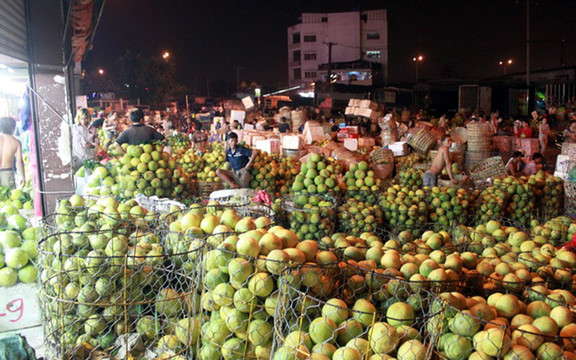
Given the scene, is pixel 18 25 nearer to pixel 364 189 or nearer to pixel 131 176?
pixel 131 176

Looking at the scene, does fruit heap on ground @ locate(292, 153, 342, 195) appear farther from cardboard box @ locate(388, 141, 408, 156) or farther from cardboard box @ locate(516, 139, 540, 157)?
cardboard box @ locate(516, 139, 540, 157)

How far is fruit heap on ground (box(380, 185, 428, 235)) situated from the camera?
5793 mm

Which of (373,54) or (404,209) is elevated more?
(373,54)

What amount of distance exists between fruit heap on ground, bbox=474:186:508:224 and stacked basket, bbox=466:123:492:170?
4.82 m

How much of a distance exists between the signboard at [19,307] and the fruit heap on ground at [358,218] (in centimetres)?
336

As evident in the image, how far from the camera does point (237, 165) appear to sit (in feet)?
24.4

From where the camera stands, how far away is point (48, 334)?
245 cm

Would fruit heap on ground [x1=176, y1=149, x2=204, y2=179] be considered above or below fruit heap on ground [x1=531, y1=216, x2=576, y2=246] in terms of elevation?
above

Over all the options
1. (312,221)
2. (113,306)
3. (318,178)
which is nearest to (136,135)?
(318,178)

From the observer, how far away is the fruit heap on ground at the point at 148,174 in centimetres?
482

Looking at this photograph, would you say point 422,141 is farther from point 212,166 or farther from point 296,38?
point 296,38

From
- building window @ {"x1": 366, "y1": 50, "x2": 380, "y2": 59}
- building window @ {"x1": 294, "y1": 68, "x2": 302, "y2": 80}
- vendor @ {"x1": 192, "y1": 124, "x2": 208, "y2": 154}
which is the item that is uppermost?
building window @ {"x1": 366, "y1": 50, "x2": 380, "y2": 59}

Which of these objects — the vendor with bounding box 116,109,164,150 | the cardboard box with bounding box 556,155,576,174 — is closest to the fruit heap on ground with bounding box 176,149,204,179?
the vendor with bounding box 116,109,164,150

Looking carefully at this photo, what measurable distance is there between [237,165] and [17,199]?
3.30 meters
